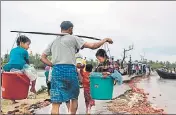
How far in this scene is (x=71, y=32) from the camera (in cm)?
623

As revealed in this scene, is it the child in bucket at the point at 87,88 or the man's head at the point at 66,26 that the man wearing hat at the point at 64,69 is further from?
the child in bucket at the point at 87,88

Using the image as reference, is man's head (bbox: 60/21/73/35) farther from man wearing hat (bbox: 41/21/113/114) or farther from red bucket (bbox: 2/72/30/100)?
red bucket (bbox: 2/72/30/100)

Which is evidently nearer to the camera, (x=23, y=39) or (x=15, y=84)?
(x=15, y=84)

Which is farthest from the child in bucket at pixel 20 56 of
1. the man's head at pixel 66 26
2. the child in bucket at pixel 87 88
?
the man's head at pixel 66 26

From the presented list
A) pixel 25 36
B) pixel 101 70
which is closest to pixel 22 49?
pixel 25 36

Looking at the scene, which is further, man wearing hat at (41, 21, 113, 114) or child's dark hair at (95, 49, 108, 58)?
child's dark hair at (95, 49, 108, 58)

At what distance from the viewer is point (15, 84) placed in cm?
715

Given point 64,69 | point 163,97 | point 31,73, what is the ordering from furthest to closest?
1. point 163,97
2. point 31,73
3. point 64,69

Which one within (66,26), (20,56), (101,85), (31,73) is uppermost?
(66,26)

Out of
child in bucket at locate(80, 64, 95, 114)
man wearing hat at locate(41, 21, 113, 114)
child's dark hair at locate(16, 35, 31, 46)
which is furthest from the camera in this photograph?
child in bucket at locate(80, 64, 95, 114)

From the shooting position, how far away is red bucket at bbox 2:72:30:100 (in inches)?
280

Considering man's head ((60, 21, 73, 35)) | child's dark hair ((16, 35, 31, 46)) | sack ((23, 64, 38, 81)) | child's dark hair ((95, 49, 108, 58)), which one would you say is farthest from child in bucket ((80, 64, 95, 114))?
man's head ((60, 21, 73, 35))

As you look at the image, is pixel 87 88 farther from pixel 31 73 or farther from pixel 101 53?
pixel 31 73

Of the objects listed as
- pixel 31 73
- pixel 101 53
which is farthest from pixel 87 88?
pixel 31 73
